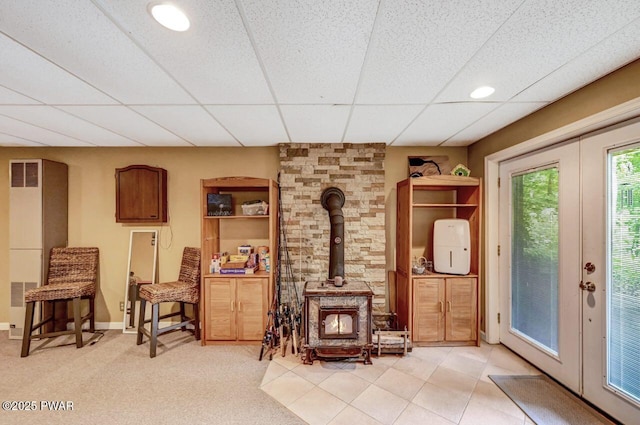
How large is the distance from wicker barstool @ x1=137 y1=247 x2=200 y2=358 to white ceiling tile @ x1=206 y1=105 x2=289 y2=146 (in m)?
1.55

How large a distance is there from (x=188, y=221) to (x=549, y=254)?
13.3 feet

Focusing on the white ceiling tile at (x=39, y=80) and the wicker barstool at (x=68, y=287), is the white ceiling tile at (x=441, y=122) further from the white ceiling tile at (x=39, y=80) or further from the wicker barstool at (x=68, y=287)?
the wicker barstool at (x=68, y=287)

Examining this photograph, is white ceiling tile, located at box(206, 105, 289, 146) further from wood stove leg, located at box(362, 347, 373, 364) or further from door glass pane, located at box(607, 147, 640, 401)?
door glass pane, located at box(607, 147, 640, 401)

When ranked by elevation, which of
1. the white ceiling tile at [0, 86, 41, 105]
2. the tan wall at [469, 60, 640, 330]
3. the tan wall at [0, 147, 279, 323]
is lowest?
the tan wall at [0, 147, 279, 323]

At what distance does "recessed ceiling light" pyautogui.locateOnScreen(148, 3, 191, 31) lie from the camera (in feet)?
3.56

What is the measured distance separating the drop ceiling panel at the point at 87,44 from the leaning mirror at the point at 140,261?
6.83 feet

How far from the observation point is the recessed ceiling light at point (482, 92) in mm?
1805

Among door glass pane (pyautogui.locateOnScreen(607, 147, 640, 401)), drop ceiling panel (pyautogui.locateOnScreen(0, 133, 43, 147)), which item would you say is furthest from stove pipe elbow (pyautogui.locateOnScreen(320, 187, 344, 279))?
drop ceiling panel (pyautogui.locateOnScreen(0, 133, 43, 147))

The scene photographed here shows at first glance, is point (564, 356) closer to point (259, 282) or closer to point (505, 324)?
point (505, 324)

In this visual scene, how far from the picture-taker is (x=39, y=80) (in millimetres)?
1672

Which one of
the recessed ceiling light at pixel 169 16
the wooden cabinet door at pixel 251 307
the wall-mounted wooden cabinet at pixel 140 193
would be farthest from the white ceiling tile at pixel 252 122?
the wooden cabinet door at pixel 251 307

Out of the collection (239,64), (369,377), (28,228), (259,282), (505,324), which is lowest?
(369,377)

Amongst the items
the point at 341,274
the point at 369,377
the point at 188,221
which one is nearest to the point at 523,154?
the point at 341,274

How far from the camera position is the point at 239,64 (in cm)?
151
